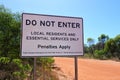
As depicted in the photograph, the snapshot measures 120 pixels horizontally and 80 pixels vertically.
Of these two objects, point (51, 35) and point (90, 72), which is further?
point (90, 72)

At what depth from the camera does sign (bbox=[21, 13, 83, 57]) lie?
5.95 m

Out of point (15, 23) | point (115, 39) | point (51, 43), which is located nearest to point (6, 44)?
point (15, 23)

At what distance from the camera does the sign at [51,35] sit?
5945mm

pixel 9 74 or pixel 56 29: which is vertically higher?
pixel 56 29

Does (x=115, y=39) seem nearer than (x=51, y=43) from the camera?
No

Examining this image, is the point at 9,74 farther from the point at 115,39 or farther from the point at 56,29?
the point at 115,39

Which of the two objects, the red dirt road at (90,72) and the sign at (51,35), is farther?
the red dirt road at (90,72)

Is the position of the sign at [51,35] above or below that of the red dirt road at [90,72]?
above

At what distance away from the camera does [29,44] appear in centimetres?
596

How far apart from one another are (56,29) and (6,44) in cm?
234

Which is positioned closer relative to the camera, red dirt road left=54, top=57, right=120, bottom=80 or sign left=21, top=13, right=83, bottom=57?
sign left=21, top=13, right=83, bottom=57

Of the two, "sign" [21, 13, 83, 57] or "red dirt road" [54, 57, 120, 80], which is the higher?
"sign" [21, 13, 83, 57]

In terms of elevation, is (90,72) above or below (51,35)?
below

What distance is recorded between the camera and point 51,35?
6.22m
